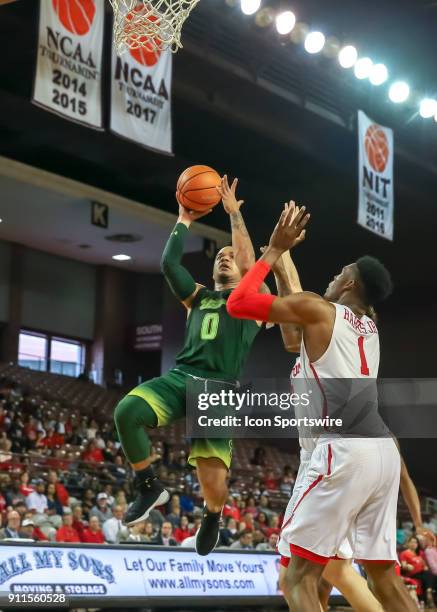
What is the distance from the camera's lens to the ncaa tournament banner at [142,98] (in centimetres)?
1385

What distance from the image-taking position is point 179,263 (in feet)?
19.3

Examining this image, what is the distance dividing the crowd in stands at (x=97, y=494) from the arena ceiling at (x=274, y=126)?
5.35 m

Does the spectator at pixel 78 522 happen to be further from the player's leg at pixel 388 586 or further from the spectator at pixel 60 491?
the player's leg at pixel 388 586

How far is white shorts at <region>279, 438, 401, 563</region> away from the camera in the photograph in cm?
446

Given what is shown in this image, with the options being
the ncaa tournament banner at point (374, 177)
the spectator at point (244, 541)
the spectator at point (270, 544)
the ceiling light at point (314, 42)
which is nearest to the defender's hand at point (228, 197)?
the spectator at point (244, 541)

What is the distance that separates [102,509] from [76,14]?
7.06m

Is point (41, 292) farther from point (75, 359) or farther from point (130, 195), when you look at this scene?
point (130, 195)

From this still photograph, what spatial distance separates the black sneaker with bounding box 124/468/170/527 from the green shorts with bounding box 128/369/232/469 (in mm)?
257

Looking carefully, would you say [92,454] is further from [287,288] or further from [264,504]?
[287,288]

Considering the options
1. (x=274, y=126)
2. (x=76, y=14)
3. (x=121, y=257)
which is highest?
(x=274, y=126)

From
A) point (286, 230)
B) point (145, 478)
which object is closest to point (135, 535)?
point (145, 478)

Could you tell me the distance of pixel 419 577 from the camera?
1502cm

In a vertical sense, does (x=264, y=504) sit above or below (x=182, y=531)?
above

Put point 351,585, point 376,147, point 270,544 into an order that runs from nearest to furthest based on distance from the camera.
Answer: point 351,585 < point 270,544 < point 376,147
